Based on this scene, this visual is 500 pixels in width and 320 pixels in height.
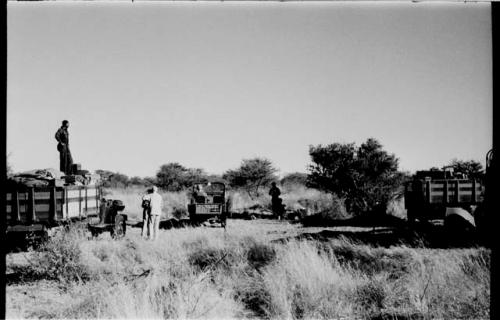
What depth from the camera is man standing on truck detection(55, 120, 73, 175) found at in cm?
858

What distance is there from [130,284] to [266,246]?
324cm

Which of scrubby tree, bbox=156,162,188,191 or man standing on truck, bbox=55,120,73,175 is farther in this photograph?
scrubby tree, bbox=156,162,188,191

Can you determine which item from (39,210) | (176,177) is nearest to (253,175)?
(176,177)

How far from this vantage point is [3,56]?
194 cm

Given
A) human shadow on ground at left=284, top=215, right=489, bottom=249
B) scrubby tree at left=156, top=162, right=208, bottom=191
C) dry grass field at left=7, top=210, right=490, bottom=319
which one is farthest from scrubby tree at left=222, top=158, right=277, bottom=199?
dry grass field at left=7, top=210, right=490, bottom=319

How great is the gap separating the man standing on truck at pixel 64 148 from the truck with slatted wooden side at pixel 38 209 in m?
1.53

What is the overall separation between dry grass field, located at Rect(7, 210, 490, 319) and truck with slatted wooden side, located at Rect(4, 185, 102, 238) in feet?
2.28

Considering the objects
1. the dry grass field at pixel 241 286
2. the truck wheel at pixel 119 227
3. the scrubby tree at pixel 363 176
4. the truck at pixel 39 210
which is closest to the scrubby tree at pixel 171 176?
the scrubby tree at pixel 363 176

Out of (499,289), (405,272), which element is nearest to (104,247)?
(405,272)

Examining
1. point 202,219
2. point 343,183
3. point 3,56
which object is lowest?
point 202,219

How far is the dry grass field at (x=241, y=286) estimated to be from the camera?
407 centimetres

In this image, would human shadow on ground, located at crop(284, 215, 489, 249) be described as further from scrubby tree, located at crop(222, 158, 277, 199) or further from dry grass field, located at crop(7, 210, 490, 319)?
scrubby tree, located at crop(222, 158, 277, 199)

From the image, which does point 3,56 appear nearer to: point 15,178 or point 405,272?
point 405,272

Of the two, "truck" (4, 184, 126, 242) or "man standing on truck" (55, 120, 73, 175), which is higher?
"man standing on truck" (55, 120, 73, 175)
